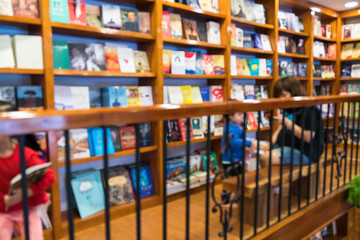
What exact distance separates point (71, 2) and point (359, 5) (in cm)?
481

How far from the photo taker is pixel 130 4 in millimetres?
3027

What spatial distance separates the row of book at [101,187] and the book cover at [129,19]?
1294 millimetres

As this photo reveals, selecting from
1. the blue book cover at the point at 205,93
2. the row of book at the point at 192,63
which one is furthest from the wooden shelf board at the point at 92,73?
the blue book cover at the point at 205,93

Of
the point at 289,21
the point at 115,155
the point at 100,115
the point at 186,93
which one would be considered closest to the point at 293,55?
the point at 289,21

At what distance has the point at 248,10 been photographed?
398 cm

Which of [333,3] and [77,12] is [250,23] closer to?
[333,3]

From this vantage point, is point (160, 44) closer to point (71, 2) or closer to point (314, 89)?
point (71, 2)

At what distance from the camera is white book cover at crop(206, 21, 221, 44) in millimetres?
3537

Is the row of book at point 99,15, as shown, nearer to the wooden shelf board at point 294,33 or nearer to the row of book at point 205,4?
the row of book at point 205,4

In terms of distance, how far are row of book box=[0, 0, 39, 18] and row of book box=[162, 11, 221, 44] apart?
120 centimetres

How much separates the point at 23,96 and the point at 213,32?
Result: 7.03 feet

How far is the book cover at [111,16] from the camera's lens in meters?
2.74

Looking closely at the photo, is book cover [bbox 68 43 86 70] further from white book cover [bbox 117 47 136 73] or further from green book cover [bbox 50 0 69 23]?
white book cover [bbox 117 47 136 73]

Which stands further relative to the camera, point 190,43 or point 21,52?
point 190,43
